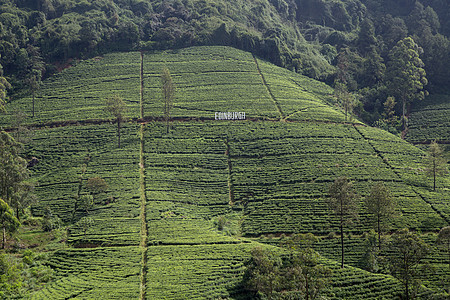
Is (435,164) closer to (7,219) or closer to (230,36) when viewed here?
(7,219)

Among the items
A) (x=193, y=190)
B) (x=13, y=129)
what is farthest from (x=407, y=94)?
(x=13, y=129)

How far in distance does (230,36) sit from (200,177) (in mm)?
71423

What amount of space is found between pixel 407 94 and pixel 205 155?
213 ft

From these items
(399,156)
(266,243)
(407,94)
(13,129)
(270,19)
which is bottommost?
(266,243)

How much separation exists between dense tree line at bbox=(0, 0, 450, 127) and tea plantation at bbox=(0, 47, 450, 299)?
27.9 feet

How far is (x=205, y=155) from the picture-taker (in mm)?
91250

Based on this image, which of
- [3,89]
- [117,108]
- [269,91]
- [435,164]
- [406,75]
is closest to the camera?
[435,164]

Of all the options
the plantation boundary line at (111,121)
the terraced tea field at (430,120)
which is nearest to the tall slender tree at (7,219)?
the plantation boundary line at (111,121)

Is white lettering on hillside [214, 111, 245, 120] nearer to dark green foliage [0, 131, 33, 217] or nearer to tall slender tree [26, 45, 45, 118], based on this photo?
tall slender tree [26, 45, 45, 118]

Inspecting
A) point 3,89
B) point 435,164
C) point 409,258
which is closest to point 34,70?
point 3,89

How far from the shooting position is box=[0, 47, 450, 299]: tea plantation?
5734 centimetres

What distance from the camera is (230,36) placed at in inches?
5576

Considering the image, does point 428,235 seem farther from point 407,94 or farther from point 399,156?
point 407,94

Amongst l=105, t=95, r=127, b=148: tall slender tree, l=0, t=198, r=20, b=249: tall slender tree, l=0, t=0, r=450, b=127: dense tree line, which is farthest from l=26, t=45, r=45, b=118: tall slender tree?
l=0, t=198, r=20, b=249: tall slender tree
